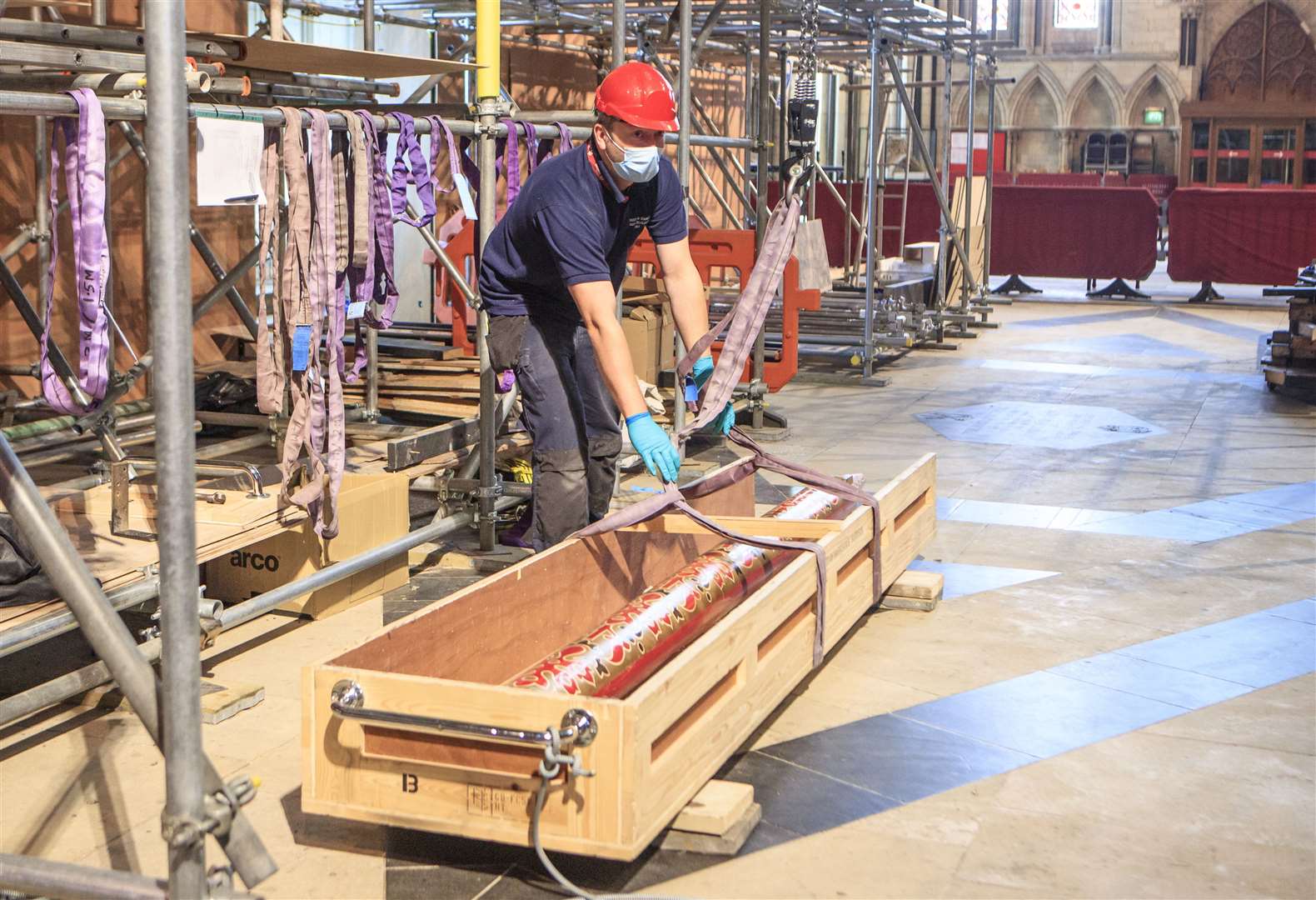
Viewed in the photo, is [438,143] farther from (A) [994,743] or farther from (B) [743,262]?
(B) [743,262]

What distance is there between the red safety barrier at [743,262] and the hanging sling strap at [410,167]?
338 centimetres

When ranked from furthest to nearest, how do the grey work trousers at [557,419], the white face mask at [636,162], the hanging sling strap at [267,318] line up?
the grey work trousers at [557,419] → the hanging sling strap at [267,318] → the white face mask at [636,162]

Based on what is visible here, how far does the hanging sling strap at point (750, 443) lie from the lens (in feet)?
15.6

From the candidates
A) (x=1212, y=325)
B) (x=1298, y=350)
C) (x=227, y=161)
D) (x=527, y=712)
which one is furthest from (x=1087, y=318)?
(x=527, y=712)

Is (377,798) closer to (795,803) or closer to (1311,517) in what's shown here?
(795,803)

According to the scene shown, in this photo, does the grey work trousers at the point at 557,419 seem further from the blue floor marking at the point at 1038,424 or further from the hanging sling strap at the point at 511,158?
the blue floor marking at the point at 1038,424

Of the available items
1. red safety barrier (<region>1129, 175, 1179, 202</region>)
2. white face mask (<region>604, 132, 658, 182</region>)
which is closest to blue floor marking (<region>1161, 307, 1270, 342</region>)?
white face mask (<region>604, 132, 658, 182</region>)

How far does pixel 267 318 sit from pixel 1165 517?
187 inches

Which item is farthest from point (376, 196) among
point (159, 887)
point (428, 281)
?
point (428, 281)

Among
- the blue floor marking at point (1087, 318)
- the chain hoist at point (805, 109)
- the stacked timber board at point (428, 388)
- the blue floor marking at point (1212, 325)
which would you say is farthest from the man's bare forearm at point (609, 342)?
the blue floor marking at point (1087, 318)

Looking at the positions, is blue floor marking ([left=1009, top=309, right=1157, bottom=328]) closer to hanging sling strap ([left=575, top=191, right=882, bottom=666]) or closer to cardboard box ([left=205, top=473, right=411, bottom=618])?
hanging sling strap ([left=575, top=191, right=882, bottom=666])

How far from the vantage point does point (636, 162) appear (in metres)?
4.92

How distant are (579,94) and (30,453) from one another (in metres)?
9.27

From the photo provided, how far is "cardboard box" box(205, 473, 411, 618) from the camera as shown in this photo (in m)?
5.65
